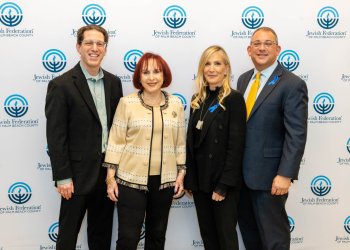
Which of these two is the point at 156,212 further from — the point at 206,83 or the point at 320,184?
the point at 320,184

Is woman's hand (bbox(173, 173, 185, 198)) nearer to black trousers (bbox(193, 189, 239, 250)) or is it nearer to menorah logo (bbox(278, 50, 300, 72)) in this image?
black trousers (bbox(193, 189, 239, 250))

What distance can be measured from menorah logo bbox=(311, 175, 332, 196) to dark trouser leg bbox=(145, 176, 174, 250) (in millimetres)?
1517

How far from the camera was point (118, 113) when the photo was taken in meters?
2.16

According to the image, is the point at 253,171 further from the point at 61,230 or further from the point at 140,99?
the point at 61,230

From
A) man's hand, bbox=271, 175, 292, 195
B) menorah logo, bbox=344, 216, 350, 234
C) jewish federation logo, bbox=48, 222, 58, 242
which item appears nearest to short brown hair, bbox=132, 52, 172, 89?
man's hand, bbox=271, 175, 292, 195

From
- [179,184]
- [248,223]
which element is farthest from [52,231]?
[248,223]

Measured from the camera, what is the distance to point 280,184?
2.15 m

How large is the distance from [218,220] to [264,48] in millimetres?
1167

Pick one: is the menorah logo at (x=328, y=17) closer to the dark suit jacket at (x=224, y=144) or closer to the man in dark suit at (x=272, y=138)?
the man in dark suit at (x=272, y=138)

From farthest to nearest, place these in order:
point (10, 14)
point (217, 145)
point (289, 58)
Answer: point (289, 58) → point (10, 14) → point (217, 145)

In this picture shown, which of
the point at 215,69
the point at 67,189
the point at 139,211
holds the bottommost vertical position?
the point at 139,211

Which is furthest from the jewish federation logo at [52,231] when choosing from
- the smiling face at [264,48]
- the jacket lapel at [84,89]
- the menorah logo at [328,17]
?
the menorah logo at [328,17]

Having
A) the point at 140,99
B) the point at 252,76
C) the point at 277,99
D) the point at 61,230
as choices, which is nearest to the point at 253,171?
the point at 277,99

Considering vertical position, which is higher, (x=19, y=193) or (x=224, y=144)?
(x=224, y=144)
